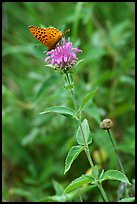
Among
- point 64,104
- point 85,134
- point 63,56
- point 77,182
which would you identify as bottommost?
point 77,182

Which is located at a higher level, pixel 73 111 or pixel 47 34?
pixel 47 34

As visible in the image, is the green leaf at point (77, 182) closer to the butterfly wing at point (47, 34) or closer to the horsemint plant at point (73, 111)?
the horsemint plant at point (73, 111)

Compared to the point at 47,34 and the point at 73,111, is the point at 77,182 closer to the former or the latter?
the point at 73,111

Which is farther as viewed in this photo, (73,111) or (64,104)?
(64,104)

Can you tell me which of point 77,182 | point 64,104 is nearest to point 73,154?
point 77,182

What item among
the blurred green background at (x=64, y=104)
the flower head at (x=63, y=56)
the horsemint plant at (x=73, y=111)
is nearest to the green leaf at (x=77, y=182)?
the horsemint plant at (x=73, y=111)

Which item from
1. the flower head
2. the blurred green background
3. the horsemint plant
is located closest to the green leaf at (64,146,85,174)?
the horsemint plant

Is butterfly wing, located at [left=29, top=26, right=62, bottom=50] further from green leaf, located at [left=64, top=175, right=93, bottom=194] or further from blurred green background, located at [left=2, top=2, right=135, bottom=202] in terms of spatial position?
blurred green background, located at [left=2, top=2, right=135, bottom=202]
